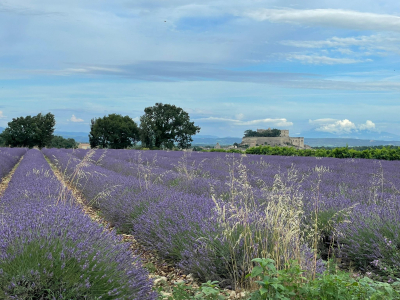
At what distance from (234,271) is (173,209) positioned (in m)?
1.57

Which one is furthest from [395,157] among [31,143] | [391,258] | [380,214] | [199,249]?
[31,143]

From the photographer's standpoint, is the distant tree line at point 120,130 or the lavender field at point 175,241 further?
the distant tree line at point 120,130

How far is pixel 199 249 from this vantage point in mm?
3166

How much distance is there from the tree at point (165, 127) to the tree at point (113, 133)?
3710 mm

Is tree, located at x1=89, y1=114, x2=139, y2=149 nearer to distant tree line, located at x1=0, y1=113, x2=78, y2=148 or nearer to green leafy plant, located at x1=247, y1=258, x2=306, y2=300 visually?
distant tree line, located at x1=0, y1=113, x2=78, y2=148

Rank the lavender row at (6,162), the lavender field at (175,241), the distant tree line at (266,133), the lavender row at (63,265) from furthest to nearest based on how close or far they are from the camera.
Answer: the distant tree line at (266,133) → the lavender row at (6,162) → the lavender field at (175,241) → the lavender row at (63,265)

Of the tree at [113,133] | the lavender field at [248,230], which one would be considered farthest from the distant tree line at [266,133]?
the lavender field at [248,230]

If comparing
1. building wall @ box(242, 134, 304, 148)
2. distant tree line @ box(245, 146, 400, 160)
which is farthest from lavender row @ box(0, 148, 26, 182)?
building wall @ box(242, 134, 304, 148)

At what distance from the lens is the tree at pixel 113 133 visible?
163ft

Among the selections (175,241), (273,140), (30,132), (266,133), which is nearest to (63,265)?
(175,241)

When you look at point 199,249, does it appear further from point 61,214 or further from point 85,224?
point 61,214

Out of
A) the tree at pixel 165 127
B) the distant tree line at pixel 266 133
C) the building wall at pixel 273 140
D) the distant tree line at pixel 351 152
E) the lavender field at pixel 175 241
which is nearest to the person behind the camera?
the lavender field at pixel 175 241

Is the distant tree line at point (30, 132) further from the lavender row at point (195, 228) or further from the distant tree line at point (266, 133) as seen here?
the lavender row at point (195, 228)

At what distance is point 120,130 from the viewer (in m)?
49.8
